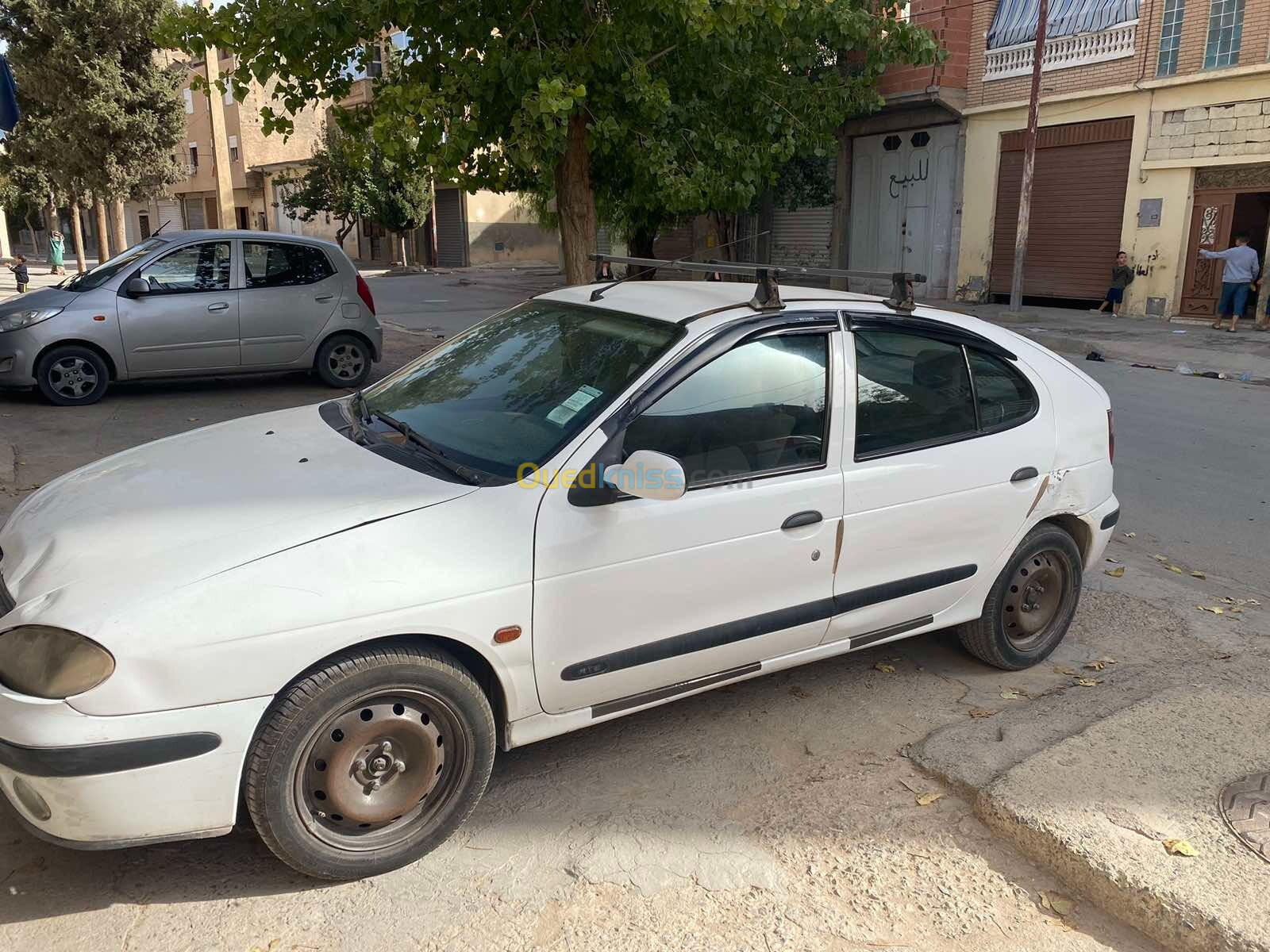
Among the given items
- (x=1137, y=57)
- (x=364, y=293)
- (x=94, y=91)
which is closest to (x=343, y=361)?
(x=364, y=293)

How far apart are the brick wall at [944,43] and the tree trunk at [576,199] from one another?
572 inches

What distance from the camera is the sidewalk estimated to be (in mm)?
14141

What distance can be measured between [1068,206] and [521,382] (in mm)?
19734

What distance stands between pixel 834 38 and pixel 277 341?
7.05m

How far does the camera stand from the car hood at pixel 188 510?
8.75 ft

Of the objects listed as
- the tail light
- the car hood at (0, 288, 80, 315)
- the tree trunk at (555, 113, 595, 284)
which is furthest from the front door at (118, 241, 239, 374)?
the tree trunk at (555, 113, 595, 284)

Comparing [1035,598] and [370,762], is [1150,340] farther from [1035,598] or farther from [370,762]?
[370,762]

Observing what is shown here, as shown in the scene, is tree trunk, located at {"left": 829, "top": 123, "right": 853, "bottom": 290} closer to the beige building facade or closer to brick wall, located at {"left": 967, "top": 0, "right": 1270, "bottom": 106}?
the beige building facade

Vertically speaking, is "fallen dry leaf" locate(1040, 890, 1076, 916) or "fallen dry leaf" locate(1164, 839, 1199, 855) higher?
"fallen dry leaf" locate(1164, 839, 1199, 855)

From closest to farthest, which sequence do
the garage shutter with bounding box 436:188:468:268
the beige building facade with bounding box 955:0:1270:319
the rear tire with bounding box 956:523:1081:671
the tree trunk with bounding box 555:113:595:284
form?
the rear tire with bounding box 956:523:1081:671 → the tree trunk with bounding box 555:113:595:284 → the beige building facade with bounding box 955:0:1270:319 → the garage shutter with bounding box 436:188:468:268

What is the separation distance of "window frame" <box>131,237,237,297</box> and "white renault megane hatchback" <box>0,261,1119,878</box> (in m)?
6.24

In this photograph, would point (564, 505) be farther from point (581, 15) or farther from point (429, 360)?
point (581, 15)

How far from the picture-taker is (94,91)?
73.3 feet

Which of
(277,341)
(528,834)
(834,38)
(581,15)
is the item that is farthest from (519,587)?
(834,38)
